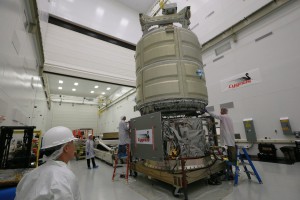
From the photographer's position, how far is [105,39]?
8930mm

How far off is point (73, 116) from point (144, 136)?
1577 centimetres

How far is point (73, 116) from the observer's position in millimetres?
16828

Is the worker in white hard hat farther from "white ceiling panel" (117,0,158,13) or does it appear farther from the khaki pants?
"white ceiling panel" (117,0,158,13)

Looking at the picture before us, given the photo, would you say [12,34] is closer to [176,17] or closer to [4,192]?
[4,192]

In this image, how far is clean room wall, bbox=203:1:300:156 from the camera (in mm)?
4965

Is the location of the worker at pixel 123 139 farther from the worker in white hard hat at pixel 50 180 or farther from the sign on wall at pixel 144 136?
the worker in white hard hat at pixel 50 180

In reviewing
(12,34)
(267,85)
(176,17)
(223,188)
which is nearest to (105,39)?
(176,17)

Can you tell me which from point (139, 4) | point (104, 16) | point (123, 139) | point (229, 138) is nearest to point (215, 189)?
point (229, 138)

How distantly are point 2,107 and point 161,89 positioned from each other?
2859mm

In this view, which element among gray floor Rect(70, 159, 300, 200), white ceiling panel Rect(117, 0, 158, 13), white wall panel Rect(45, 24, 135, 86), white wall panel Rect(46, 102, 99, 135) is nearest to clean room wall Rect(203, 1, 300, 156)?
gray floor Rect(70, 159, 300, 200)

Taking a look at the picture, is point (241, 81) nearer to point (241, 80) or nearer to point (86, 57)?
point (241, 80)

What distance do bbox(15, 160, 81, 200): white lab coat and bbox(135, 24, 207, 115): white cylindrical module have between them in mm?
2615

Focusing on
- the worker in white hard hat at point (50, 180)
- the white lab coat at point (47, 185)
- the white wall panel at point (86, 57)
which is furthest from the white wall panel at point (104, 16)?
the white lab coat at point (47, 185)

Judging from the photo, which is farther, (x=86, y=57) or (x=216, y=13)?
(x=86, y=57)
